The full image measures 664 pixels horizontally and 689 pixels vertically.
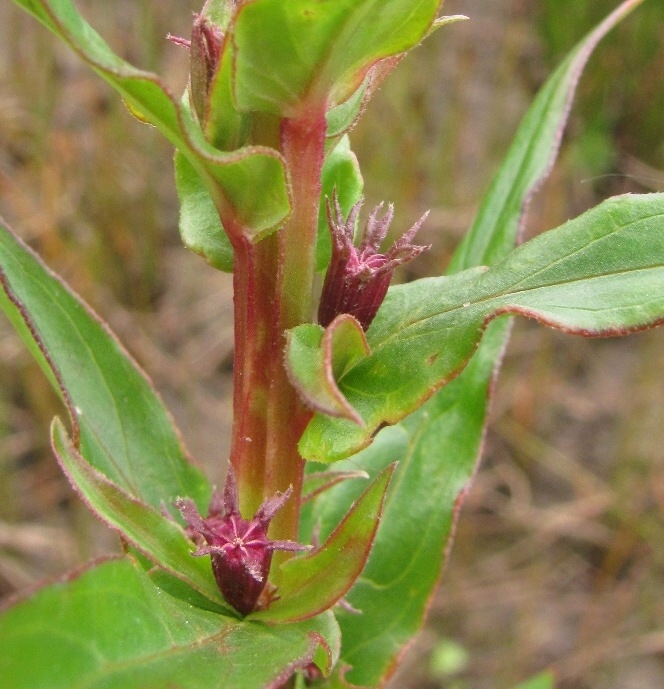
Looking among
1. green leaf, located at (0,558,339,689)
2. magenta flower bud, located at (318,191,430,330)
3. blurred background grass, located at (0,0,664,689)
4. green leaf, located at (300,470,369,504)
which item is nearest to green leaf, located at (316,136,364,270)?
magenta flower bud, located at (318,191,430,330)

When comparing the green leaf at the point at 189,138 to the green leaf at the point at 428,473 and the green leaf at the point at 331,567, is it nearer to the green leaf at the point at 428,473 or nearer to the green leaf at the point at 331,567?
the green leaf at the point at 331,567

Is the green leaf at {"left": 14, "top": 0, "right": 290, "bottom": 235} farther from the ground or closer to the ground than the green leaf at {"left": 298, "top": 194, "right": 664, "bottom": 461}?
farther from the ground

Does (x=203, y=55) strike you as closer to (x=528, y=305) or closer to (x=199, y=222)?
(x=199, y=222)

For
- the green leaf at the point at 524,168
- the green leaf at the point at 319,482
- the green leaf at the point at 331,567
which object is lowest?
the green leaf at the point at 319,482

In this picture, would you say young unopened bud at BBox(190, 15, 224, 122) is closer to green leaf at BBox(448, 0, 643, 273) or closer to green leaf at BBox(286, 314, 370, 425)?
green leaf at BBox(286, 314, 370, 425)

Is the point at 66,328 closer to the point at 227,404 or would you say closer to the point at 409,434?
the point at 409,434

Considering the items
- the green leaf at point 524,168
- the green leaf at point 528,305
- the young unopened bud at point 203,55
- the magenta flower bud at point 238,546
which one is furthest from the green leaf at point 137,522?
the green leaf at point 524,168
